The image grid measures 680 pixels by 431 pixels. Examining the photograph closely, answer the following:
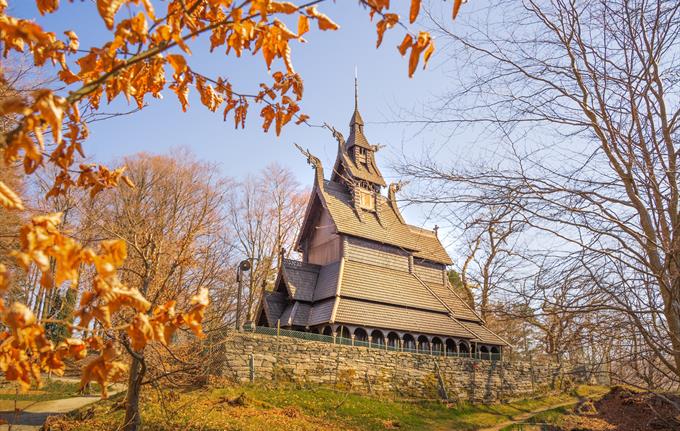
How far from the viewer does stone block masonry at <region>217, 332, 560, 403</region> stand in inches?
613

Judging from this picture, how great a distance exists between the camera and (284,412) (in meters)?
12.7

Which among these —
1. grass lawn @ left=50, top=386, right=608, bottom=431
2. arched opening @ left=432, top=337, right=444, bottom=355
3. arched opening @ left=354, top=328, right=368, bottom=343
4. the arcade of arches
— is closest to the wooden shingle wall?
arched opening @ left=354, top=328, right=368, bottom=343

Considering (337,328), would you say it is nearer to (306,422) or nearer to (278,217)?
(306,422)

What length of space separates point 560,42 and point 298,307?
55.6 ft

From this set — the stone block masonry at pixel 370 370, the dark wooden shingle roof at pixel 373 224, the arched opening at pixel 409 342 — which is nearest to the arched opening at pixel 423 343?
the arched opening at pixel 409 342

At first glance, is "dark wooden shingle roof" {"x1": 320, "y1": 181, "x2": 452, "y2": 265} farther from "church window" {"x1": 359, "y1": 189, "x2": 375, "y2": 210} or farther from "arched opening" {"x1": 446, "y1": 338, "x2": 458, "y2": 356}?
"arched opening" {"x1": 446, "y1": 338, "x2": 458, "y2": 356}

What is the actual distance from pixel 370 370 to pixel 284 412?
228 inches

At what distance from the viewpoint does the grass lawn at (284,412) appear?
10.8 meters

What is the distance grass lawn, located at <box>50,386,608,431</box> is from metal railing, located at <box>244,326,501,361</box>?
2065 millimetres

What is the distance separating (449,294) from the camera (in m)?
24.8

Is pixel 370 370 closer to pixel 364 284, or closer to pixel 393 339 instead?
pixel 393 339

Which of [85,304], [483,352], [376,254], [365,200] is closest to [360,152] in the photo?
[365,200]

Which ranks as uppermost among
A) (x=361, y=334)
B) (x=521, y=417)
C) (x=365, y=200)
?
(x=365, y=200)

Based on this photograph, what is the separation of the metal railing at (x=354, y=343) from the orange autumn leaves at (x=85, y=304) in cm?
1494
